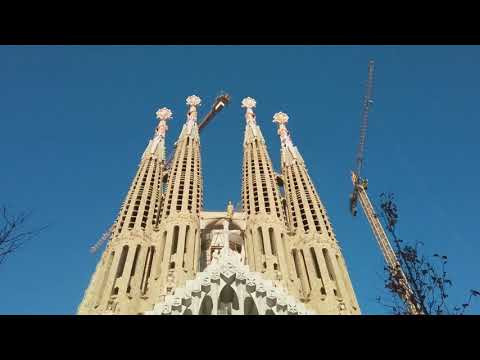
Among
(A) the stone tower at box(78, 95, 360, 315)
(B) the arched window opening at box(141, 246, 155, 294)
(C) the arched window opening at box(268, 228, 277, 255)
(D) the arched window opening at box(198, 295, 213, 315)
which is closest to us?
(D) the arched window opening at box(198, 295, 213, 315)

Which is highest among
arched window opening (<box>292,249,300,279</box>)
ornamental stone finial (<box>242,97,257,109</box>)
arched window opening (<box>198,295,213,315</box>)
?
ornamental stone finial (<box>242,97,257,109</box>)

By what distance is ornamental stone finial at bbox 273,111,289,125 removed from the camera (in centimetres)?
5572

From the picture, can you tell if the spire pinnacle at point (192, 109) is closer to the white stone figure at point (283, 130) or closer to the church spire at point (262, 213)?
the church spire at point (262, 213)

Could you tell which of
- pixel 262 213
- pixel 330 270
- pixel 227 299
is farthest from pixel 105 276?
pixel 330 270

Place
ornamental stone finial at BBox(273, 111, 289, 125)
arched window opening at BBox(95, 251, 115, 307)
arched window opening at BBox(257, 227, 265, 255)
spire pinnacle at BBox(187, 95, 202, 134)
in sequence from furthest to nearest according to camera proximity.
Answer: ornamental stone finial at BBox(273, 111, 289, 125) < spire pinnacle at BBox(187, 95, 202, 134) < arched window opening at BBox(257, 227, 265, 255) < arched window opening at BBox(95, 251, 115, 307)

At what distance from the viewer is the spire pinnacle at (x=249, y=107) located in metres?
54.8

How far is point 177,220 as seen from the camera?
36312mm

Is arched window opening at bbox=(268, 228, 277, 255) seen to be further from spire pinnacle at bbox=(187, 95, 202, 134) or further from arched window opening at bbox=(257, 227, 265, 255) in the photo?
spire pinnacle at bbox=(187, 95, 202, 134)

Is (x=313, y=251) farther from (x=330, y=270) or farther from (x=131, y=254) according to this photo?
(x=131, y=254)

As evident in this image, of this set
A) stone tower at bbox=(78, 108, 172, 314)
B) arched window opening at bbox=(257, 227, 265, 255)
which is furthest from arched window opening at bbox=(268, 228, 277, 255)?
stone tower at bbox=(78, 108, 172, 314)

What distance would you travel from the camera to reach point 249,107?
57562 millimetres

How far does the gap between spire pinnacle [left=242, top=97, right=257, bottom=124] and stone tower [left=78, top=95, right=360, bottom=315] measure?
6631mm

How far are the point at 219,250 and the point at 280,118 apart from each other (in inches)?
938
